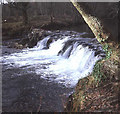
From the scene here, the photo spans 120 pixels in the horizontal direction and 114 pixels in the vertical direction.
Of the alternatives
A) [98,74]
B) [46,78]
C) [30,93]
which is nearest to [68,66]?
[46,78]

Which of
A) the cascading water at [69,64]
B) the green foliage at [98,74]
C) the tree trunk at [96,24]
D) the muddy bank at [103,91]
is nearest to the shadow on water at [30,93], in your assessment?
the cascading water at [69,64]

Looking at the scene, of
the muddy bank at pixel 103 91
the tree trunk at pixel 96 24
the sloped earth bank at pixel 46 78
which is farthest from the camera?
the sloped earth bank at pixel 46 78

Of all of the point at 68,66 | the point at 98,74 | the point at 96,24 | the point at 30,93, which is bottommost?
the point at 30,93

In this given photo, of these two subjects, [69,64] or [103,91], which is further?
[69,64]

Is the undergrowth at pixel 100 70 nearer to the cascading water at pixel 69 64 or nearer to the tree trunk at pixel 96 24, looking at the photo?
the tree trunk at pixel 96 24

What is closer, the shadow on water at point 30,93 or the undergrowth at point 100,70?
the undergrowth at point 100,70

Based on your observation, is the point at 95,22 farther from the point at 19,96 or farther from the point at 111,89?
the point at 19,96

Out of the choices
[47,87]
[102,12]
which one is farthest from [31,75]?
[102,12]

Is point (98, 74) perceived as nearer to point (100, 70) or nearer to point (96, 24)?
point (100, 70)

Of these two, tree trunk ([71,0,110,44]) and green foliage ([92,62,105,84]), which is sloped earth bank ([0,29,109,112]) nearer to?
green foliage ([92,62,105,84])

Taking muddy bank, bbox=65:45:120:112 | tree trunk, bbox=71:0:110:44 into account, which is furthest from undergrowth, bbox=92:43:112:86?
tree trunk, bbox=71:0:110:44

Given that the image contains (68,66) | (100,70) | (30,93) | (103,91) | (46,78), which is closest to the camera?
(103,91)

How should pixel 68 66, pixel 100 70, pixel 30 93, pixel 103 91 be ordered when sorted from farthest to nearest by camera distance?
pixel 68 66
pixel 30 93
pixel 100 70
pixel 103 91

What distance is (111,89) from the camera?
4.26m
